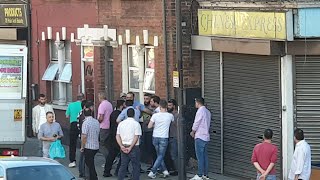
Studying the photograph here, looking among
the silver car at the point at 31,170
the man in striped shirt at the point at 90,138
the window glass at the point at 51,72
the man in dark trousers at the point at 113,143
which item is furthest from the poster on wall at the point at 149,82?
the silver car at the point at 31,170

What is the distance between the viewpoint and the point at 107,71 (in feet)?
86.0

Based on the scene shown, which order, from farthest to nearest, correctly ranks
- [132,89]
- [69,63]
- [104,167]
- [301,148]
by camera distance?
[69,63]
[132,89]
[104,167]
[301,148]

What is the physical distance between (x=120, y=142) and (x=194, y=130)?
1965 millimetres

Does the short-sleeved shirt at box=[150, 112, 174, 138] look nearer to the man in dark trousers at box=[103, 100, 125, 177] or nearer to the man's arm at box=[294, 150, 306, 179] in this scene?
the man in dark trousers at box=[103, 100, 125, 177]

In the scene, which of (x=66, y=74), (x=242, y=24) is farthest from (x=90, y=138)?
(x=66, y=74)

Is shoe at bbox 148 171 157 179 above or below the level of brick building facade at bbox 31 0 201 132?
below

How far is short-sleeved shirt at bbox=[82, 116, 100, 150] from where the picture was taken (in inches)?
798

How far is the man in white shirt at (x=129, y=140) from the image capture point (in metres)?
19.9

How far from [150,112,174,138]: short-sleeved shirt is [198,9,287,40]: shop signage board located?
86.0 inches

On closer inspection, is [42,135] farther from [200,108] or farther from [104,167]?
[200,108]

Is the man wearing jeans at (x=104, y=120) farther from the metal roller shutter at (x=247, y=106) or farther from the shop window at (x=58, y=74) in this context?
the shop window at (x=58, y=74)

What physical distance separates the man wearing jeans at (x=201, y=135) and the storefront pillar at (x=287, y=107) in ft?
6.34

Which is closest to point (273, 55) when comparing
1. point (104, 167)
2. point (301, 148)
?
point (301, 148)

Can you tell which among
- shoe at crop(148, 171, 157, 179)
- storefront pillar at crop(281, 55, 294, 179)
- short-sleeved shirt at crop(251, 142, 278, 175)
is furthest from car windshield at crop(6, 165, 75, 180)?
shoe at crop(148, 171, 157, 179)
